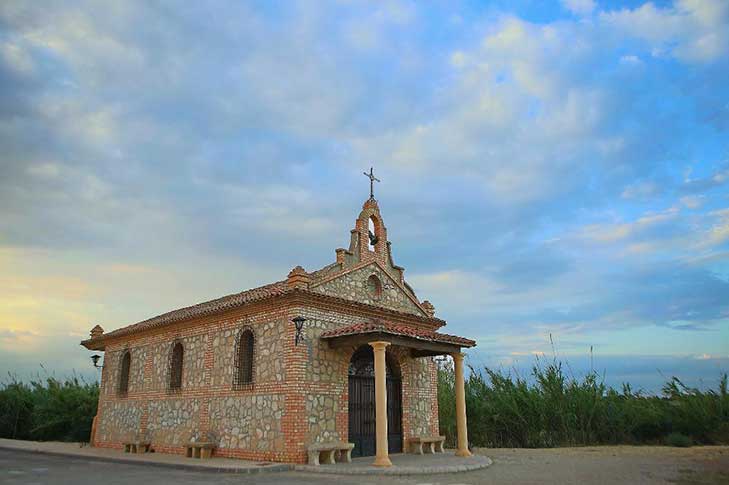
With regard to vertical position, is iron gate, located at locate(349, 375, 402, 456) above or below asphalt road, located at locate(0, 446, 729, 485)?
above

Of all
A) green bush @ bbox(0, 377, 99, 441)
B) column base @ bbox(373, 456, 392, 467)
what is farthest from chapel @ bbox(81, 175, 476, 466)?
green bush @ bbox(0, 377, 99, 441)

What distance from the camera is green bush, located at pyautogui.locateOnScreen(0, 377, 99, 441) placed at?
79.3ft

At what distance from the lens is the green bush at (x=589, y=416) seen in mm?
17828

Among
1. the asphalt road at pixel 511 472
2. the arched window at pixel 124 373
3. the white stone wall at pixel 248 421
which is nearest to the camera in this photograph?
the asphalt road at pixel 511 472

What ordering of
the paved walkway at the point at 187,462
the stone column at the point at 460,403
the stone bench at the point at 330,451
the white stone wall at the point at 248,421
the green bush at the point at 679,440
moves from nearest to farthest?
the paved walkway at the point at 187,462 < the stone bench at the point at 330,451 < the white stone wall at the point at 248,421 < the stone column at the point at 460,403 < the green bush at the point at 679,440

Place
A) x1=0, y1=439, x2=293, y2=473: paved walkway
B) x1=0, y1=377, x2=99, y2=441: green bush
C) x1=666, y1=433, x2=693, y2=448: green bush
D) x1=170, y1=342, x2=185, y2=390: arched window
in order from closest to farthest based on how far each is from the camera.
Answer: x1=0, y1=439, x2=293, y2=473: paved walkway → x1=170, y1=342, x2=185, y2=390: arched window → x1=666, y1=433, x2=693, y2=448: green bush → x1=0, y1=377, x2=99, y2=441: green bush

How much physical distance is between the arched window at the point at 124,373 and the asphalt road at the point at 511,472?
3.94 meters

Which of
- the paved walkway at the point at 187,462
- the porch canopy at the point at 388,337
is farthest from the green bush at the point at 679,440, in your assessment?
the paved walkway at the point at 187,462

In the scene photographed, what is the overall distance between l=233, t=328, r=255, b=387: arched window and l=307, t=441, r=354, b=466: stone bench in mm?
2784

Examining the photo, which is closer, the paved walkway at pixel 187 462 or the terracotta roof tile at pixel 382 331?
the paved walkway at pixel 187 462

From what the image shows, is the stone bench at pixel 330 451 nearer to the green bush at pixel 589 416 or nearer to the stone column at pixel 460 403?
the stone column at pixel 460 403

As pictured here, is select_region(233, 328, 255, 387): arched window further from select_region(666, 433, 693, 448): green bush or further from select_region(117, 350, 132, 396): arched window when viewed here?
select_region(666, 433, 693, 448): green bush

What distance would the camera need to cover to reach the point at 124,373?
65.3 ft

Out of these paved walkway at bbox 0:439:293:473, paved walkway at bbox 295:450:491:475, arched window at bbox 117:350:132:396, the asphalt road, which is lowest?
the asphalt road
